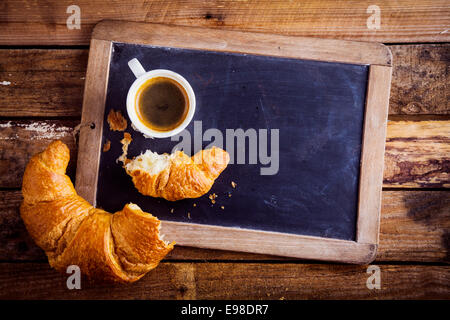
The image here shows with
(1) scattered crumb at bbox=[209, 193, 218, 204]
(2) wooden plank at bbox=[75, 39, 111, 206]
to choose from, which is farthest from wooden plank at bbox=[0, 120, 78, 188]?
(1) scattered crumb at bbox=[209, 193, 218, 204]

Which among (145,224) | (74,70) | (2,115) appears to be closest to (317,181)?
(145,224)

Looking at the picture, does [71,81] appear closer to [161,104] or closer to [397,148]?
[161,104]

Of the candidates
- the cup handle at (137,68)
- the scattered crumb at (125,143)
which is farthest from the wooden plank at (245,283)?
the cup handle at (137,68)

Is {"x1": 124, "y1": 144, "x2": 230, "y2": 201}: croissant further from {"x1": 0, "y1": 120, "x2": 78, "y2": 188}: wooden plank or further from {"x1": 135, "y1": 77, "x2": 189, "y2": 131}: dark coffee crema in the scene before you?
{"x1": 0, "y1": 120, "x2": 78, "y2": 188}: wooden plank

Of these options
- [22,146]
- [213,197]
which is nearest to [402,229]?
[213,197]

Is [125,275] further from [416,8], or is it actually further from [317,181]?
[416,8]
